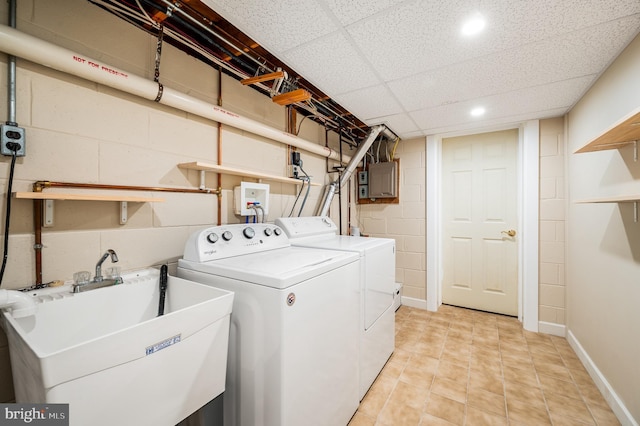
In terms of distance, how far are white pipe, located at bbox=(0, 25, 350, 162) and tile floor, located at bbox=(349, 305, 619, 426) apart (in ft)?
6.85

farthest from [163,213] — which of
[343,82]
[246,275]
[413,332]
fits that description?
[413,332]

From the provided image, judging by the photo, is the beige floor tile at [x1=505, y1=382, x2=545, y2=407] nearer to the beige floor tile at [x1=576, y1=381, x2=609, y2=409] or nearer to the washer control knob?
the beige floor tile at [x1=576, y1=381, x2=609, y2=409]

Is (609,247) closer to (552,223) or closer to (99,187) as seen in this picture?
(552,223)

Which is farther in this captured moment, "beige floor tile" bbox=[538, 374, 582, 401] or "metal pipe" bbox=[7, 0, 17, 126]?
"beige floor tile" bbox=[538, 374, 582, 401]

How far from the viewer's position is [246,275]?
1187 mm

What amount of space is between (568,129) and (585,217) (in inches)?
36.7

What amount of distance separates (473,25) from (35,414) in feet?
7.31

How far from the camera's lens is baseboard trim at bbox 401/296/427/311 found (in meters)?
3.32

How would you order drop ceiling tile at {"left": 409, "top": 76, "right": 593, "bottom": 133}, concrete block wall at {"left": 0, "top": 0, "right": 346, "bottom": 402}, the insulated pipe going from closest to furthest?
1. concrete block wall at {"left": 0, "top": 0, "right": 346, "bottom": 402}
2. drop ceiling tile at {"left": 409, "top": 76, "right": 593, "bottom": 133}
3. the insulated pipe

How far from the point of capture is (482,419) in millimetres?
1595

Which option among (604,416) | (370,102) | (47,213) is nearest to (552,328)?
(604,416)

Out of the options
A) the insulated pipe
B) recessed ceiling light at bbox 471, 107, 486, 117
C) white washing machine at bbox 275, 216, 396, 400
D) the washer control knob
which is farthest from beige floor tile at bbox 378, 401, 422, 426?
recessed ceiling light at bbox 471, 107, 486, 117

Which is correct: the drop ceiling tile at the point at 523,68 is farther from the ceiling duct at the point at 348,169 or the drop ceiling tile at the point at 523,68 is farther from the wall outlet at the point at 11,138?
the wall outlet at the point at 11,138

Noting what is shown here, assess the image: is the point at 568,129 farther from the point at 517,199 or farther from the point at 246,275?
the point at 246,275
